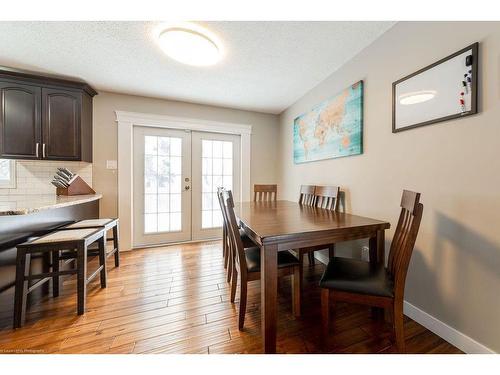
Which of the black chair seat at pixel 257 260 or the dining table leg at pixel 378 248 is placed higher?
the dining table leg at pixel 378 248

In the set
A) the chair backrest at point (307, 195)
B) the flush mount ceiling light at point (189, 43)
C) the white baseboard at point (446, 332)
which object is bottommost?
the white baseboard at point (446, 332)

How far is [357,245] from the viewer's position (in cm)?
190

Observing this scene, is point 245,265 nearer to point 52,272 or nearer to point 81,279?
point 81,279

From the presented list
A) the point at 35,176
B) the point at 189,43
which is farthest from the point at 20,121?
the point at 189,43

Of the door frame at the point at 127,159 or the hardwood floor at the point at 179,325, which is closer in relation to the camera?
the hardwood floor at the point at 179,325

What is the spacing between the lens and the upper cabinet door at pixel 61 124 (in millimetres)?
2365

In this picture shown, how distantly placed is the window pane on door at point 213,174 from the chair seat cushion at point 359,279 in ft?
7.86

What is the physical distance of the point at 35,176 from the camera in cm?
253

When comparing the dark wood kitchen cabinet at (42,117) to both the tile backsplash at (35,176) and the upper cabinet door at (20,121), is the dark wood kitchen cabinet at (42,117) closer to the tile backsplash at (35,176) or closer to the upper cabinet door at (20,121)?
the upper cabinet door at (20,121)

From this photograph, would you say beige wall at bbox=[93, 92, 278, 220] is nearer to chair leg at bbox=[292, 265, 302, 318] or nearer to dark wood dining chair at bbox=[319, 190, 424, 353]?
chair leg at bbox=[292, 265, 302, 318]

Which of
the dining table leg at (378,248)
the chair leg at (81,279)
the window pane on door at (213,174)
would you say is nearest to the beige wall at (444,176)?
the dining table leg at (378,248)

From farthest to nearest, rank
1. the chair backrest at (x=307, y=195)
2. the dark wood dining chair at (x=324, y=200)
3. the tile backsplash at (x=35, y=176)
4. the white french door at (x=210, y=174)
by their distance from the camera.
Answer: the white french door at (x=210, y=174) → the tile backsplash at (x=35, y=176) → the chair backrest at (x=307, y=195) → the dark wood dining chair at (x=324, y=200)

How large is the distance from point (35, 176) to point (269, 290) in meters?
3.32

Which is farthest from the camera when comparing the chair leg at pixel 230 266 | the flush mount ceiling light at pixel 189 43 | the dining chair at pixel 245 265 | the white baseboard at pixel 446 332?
the chair leg at pixel 230 266
